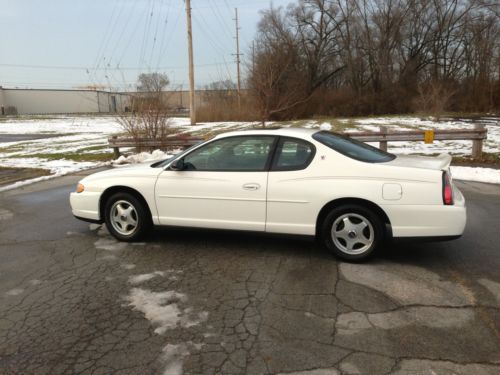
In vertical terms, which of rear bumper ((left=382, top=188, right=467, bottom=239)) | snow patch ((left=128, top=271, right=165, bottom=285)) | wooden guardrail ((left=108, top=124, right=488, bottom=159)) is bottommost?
snow patch ((left=128, top=271, right=165, bottom=285))

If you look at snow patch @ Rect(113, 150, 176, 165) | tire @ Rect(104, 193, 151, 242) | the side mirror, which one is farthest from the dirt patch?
the side mirror

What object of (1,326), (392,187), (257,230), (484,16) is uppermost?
(484,16)

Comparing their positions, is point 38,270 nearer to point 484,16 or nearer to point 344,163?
point 344,163

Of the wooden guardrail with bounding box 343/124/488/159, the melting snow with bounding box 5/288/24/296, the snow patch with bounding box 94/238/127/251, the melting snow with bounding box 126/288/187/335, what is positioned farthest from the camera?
the wooden guardrail with bounding box 343/124/488/159

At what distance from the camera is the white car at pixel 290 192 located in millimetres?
4227

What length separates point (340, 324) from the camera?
10.6 ft

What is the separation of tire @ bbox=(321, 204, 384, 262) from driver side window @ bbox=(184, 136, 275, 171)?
99cm

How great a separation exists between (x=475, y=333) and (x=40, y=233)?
545 cm

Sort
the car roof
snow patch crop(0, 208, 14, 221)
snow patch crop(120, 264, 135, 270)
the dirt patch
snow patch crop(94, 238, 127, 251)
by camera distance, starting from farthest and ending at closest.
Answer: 1. the dirt patch
2. snow patch crop(0, 208, 14, 221)
3. snow patch crop(94, 238, 127, 251)
4. the car roof
5. snow patch crop(120, 264, 135, 270)

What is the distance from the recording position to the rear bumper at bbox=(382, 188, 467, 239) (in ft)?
13.6

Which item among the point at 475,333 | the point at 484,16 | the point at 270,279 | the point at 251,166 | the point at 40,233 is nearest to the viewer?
the point at 475,333

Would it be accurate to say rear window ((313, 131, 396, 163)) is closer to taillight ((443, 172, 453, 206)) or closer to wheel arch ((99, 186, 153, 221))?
taillight ((443, 172, 453, 206))

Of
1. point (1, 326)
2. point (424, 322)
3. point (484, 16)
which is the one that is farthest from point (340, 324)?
point (484, 16)

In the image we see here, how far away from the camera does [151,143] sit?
13742 millimetres
